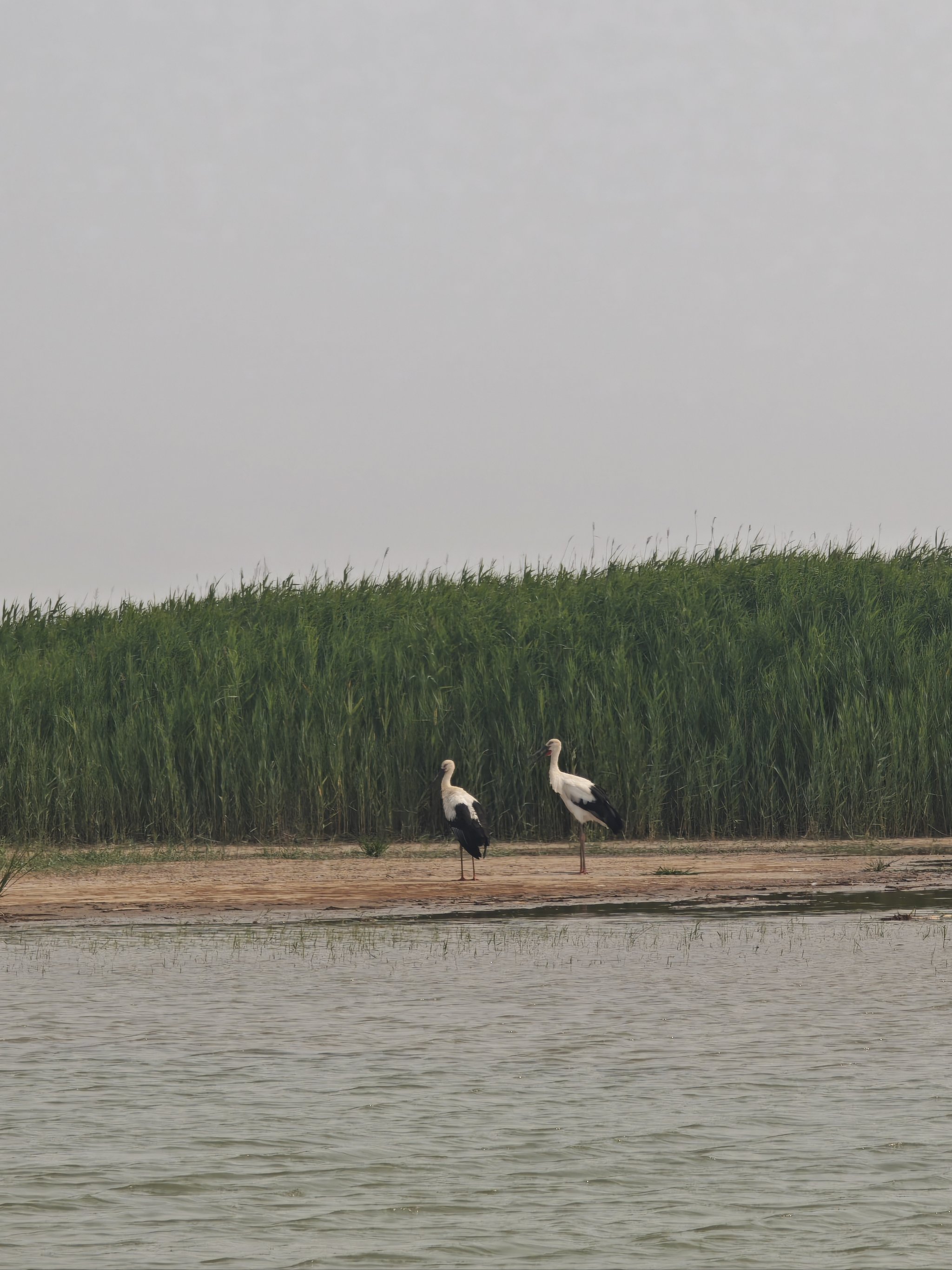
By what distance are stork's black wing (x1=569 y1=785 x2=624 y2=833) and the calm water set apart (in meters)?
4.34

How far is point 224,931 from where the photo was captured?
10.8 meters

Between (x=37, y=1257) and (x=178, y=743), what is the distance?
12301 mm

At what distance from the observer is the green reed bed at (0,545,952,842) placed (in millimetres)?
16125

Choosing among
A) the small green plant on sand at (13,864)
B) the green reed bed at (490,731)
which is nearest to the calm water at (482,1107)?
the small green plant on sand at (13,864)

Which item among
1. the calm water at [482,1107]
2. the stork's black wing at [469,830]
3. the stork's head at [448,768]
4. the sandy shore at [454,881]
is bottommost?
the calm water at [482,1107]

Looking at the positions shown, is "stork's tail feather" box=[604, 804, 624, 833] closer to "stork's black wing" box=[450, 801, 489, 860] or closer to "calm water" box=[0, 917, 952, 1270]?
"stork's black wing" box=[450, 801, 489, 860]

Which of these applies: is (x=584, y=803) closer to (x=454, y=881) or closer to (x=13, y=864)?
(x=454, y=881)

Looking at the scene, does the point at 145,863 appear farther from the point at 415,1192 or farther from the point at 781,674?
the point at 415,1192

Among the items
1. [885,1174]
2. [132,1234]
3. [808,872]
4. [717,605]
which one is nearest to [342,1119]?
[132,1234]

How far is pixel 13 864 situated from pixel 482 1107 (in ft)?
25.1

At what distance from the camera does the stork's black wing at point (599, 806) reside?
1418 centimetres

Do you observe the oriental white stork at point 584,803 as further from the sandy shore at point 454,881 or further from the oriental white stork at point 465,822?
the oriental white stork at point 465,822

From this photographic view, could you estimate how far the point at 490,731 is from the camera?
16812mm

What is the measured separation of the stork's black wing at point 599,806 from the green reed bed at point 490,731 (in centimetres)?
188
